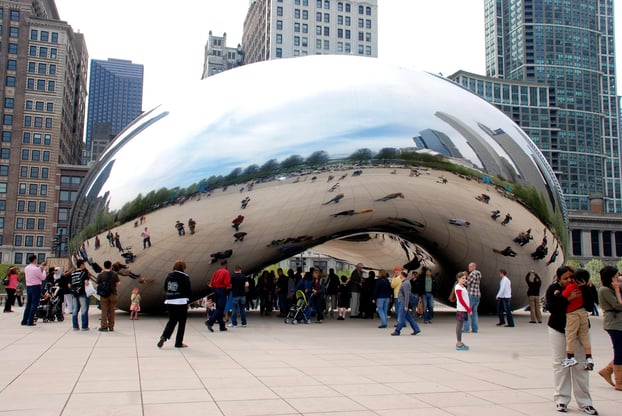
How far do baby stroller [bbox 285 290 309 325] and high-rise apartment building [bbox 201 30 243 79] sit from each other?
141 m

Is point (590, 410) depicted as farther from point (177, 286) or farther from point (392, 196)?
point (392, 196)

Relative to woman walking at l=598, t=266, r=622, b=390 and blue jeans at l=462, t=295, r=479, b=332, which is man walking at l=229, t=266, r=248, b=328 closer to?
blue jeans at l=462, t=295, r=479, b=332

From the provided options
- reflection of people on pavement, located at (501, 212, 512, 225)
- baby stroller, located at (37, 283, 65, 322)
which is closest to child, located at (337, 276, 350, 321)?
reflection of people on pavement, located at (501, 212, 512, 225)

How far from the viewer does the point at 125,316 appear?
14.1m

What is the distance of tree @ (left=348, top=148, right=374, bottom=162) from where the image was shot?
11.6m

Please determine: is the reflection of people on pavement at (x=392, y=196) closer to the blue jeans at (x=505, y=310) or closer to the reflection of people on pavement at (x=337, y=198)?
the reflection of people on pavement at (x=337, y=198)

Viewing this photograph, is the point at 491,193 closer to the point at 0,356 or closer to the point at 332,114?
the point at 332,114

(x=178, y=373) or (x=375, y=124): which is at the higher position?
(x=375, y=124)

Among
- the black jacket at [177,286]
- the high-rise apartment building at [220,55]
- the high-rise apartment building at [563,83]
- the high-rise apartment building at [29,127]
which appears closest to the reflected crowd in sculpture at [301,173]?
the black jacket at [177,286]

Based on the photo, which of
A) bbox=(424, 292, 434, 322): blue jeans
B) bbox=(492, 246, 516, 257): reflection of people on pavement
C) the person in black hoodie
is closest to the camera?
the person in black hoodie

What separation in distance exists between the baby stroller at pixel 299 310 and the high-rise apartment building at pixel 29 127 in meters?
Result: 84.6

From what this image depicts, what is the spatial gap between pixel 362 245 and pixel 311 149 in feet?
22.9

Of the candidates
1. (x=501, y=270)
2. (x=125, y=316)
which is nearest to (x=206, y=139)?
(x=125, y=316)

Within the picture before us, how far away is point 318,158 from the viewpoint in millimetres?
11492
